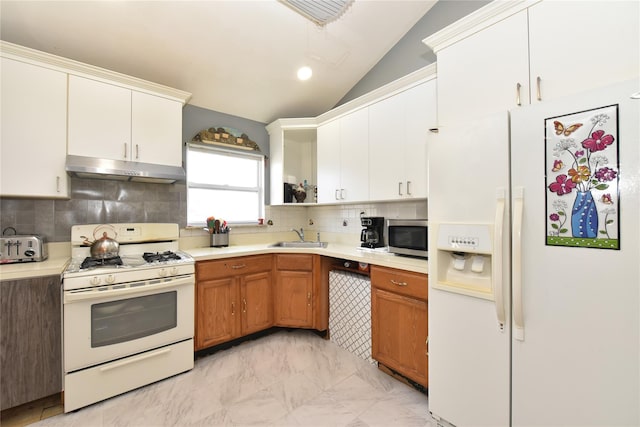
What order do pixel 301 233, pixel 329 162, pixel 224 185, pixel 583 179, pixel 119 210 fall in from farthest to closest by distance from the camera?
pixel 301 233, pixel 224 185, pixel 329 162, pixel 119 210, pixel 583 179

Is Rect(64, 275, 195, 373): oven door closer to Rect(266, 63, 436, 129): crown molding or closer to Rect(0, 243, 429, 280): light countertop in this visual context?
Rect(0, 243, 429, 280): light countertop

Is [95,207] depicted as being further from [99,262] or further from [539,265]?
[539,265]

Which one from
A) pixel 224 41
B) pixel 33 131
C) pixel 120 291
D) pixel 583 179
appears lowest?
pixel 120 291

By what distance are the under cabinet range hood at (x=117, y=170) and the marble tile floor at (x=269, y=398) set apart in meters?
1.62

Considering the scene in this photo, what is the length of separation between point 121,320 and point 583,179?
277 cm

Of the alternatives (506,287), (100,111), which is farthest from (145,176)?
(506,287)

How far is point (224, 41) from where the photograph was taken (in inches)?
93.7

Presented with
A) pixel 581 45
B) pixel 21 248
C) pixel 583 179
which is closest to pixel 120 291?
pixel 21 248

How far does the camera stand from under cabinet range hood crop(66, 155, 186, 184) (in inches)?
78.2

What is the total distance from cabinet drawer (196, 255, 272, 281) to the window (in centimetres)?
76

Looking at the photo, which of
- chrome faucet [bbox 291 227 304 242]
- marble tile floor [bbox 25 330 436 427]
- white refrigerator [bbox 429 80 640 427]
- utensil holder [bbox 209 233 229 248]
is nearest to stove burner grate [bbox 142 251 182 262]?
utensil holder [bbox 209 233 229 248]

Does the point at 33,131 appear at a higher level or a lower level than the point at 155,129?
lower

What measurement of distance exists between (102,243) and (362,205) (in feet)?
7.90

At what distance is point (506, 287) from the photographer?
1.31 meters
